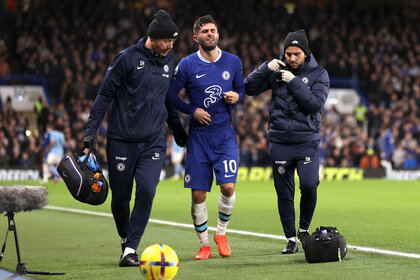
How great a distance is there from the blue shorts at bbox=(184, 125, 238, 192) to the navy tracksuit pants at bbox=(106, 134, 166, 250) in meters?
0.51

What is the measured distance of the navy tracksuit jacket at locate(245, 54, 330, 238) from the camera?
8492 millimetres

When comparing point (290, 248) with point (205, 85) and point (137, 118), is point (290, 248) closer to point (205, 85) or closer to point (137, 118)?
point (205, 85)

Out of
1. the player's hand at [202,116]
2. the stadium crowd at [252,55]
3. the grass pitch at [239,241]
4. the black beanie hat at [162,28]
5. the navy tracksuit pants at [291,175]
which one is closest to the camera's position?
the grass pitch at [239,241]

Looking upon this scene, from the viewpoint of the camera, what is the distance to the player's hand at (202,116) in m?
8.27

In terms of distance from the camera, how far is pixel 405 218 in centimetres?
1302

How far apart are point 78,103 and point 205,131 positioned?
66.4 feet

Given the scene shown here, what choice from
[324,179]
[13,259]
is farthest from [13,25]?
[13,259]

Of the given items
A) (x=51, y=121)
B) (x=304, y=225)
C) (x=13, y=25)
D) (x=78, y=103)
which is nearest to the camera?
(x=304, y=225)

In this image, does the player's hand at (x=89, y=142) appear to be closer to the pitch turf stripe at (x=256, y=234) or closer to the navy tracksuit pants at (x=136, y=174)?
the navy tracksuit pants at (x=136, y=174)

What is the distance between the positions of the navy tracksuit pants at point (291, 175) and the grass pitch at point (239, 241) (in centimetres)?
45

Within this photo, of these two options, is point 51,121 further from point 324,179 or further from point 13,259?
point 13,259

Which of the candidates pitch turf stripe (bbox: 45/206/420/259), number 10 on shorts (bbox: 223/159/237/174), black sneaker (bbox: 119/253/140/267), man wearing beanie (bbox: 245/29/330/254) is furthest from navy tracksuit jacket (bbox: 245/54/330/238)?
black sneaker (bbox: 119/253/140/267)

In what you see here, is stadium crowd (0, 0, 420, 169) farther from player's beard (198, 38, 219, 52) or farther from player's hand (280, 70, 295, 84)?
player's hand (280, 70, 295, 84)

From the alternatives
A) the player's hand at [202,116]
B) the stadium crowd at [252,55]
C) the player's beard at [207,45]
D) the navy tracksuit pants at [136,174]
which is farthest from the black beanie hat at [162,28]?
the stadium crowd at [252,55]
